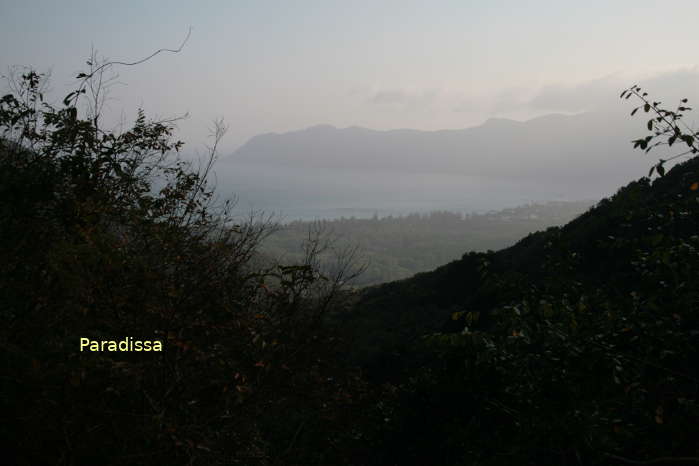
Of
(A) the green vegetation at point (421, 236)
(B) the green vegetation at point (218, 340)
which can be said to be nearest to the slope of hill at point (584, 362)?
(B) the green vegetation at point (218, 340)

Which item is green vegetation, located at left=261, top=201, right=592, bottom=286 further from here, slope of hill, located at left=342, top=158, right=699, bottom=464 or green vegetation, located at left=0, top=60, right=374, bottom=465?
green vegetation, located at left=0, top=60, right=374, bottom=465

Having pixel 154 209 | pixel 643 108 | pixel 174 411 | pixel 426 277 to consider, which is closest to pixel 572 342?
pixel 643 108

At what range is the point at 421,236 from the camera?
139250mm

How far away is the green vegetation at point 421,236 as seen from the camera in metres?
102

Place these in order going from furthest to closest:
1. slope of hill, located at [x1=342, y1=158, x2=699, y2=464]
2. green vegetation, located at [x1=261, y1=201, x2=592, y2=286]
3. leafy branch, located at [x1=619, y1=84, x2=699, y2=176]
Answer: green vegetation, located at [x1=261, y1=201, x2=592, y2=286], slope of hill, located at [x1=342, y1=158, x2=699, y2=464], leafy branch, located at [x1=619, y1=84, x2=699, y2=176]

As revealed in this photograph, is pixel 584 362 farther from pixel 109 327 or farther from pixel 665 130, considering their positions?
pixel 109 327

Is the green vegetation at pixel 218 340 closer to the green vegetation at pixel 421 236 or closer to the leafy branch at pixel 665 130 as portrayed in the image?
the leafy branch at pixel 665 130

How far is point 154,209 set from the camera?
7109mm

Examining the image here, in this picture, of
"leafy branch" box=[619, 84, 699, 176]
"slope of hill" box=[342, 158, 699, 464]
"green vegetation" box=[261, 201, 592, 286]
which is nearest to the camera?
"leafy branch" box=[619, 84, 699, 176]

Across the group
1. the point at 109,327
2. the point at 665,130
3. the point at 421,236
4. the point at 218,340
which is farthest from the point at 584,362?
the point at 421,236

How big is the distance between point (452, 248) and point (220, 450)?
389 ft

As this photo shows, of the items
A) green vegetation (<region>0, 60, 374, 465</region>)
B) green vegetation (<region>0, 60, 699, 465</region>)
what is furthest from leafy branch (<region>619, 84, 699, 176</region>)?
green vegetation (<region>0, 60, 374, 465</region>)

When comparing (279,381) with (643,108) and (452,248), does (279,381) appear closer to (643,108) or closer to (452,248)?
(643,108)

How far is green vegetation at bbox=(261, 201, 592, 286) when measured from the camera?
10178 centimetres
